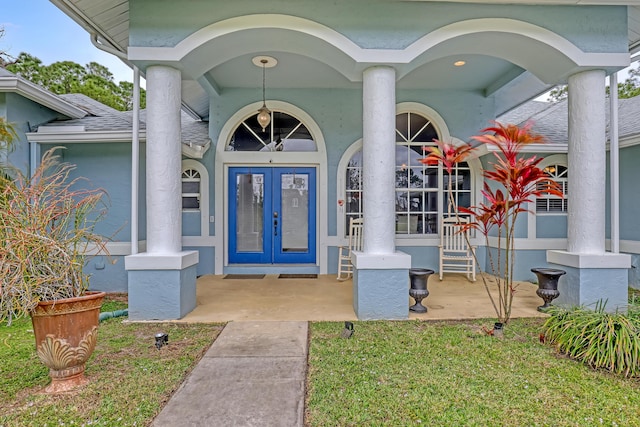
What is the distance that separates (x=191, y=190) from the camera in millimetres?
7277

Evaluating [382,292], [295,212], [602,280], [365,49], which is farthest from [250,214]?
[602,280]

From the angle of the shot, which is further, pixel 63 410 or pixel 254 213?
pixel 254 213

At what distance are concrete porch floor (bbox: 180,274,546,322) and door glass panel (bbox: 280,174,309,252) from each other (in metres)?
0.95

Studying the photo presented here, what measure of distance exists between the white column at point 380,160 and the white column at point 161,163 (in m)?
2.25

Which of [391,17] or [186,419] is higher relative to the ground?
[391,17]

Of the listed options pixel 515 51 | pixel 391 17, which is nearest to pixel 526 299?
pixel 515 51

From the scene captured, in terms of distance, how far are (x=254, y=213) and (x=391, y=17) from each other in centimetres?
434

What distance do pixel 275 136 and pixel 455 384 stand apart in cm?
570

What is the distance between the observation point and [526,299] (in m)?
5.32

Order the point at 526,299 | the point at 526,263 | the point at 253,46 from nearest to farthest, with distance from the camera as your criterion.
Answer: the point at 253,46
the point at 526,299
the point at 526,263

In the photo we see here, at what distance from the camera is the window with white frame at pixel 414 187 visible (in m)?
7.39

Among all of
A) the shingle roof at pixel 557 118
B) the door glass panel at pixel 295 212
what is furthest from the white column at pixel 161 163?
the shingle roof at pixel 557 118

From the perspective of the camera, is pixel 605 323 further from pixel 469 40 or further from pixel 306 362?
pixel 469 40

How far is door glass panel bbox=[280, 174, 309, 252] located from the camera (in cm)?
741
